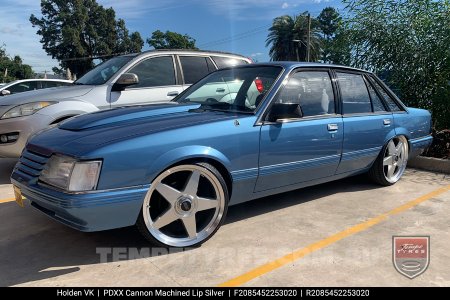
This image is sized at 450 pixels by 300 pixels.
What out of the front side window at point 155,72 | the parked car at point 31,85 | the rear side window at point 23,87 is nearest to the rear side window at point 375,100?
the front side window at point 155,72

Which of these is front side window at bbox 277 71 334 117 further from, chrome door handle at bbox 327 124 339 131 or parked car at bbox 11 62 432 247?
chrome door handle at bbox 327 124 339 131

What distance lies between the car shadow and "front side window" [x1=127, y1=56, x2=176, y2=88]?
8.27 ft

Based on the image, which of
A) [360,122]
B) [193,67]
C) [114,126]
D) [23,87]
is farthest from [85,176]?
[23,87]

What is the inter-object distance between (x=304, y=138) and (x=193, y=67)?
10.4 feet

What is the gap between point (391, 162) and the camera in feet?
16.4

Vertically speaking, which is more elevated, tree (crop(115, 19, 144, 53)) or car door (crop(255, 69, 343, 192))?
tree (crop(115, 19, 144, 53))

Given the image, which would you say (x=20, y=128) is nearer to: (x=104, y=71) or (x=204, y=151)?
(x=104, y=71)

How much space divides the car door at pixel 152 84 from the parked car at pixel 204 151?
154cm

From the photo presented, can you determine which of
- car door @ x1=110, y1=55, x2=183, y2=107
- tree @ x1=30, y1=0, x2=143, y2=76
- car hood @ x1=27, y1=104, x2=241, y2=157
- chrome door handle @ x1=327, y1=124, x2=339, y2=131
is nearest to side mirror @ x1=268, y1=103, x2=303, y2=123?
car hood @ x1=27, y1=104, x2=241, y2=157

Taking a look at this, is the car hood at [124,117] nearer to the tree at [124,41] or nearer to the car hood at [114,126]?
the car hood at [114,126]

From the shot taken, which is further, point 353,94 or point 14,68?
point 14,68

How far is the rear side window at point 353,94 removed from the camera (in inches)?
174

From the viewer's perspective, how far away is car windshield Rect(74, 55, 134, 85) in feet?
19.0

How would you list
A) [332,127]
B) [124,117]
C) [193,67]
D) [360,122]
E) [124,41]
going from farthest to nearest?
[124,41], [193,67], [360,122], [332,127], [124,117]
